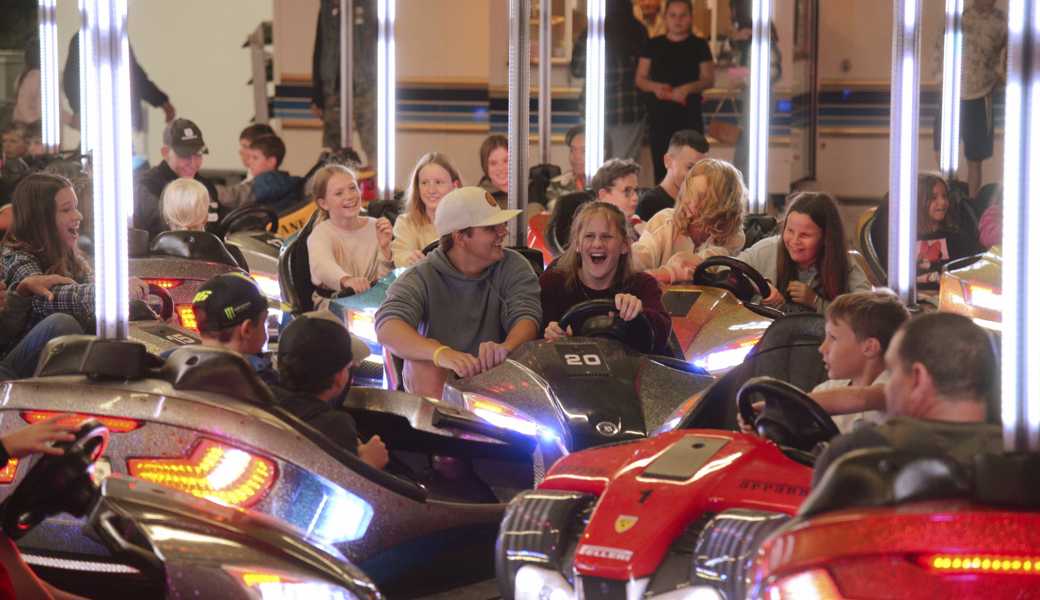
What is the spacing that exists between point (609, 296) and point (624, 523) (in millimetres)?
1994

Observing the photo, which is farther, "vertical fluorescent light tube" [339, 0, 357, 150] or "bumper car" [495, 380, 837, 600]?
"vertical fluorescent light tube" [339, 0, 357, 150]

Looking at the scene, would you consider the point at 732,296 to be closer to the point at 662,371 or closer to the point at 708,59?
the point at 662,371

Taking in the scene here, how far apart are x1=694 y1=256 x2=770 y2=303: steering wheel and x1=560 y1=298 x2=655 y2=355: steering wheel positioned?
0.77 meters

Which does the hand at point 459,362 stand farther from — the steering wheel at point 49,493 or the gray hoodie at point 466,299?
the steering wheel at point 49,493

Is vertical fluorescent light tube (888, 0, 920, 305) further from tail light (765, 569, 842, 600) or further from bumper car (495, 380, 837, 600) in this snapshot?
tail light (765, 569, 842, 600)

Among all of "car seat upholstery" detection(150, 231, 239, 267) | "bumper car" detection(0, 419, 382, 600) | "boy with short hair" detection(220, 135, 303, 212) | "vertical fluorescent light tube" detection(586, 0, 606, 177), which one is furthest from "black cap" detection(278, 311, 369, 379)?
"boy with short hair" detection(220, 135, 303, 212)

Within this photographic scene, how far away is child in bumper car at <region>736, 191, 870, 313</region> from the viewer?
17.4ft

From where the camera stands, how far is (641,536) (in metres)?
2.92

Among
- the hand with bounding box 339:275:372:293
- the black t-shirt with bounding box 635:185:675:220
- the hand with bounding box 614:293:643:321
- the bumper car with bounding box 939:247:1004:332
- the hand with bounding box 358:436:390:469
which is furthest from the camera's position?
the black t-shirt with bounding box 635:185:675:220

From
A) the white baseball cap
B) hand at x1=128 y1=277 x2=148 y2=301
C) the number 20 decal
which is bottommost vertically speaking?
the number 20 decal

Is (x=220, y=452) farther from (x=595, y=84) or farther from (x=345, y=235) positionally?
(x=595, y=84)

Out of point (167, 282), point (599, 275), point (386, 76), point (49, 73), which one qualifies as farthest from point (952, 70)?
point (49, 73)

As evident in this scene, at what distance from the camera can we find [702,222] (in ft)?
20.0

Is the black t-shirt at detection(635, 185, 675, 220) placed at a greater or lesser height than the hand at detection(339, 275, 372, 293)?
greater
